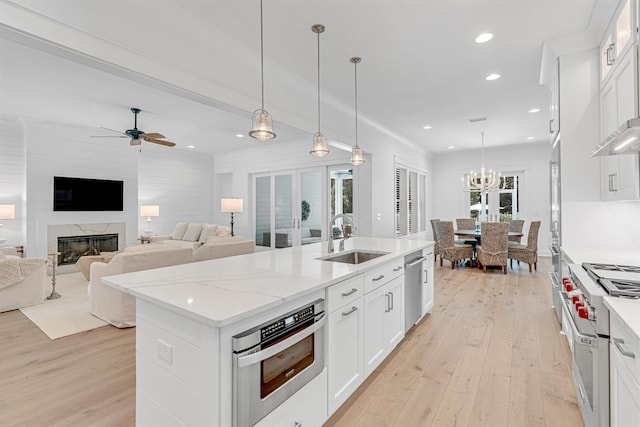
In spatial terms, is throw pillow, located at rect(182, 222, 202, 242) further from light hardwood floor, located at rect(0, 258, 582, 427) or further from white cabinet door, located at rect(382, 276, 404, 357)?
white cabinet door, located at rect(382, 276, 404, 357)

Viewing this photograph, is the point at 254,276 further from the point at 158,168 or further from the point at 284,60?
the point at 158,168

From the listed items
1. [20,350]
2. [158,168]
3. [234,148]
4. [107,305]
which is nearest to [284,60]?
[107,305]

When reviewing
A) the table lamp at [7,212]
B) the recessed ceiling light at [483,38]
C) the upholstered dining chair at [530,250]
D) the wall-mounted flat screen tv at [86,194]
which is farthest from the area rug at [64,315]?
the upholstered dining chair at [530,250]

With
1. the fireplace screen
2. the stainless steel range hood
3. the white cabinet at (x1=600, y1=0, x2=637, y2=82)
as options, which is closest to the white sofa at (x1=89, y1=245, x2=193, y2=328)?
the fireplace screen

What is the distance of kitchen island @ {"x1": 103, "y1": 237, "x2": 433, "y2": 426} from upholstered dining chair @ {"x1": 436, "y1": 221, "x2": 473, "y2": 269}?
4952mm

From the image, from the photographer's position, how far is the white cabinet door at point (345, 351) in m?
1.81

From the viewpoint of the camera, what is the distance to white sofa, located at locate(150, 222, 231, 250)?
7148 mm

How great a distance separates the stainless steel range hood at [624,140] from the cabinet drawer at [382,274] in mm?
1554

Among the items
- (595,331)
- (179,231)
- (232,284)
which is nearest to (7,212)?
(179,231)

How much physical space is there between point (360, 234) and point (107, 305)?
4.22 meters

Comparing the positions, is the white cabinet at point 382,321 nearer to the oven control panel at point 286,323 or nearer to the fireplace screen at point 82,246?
the oven control panel at point 286,323

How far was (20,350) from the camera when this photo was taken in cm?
279

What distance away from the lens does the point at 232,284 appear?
1678 mm

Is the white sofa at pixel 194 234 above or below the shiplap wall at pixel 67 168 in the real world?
below
